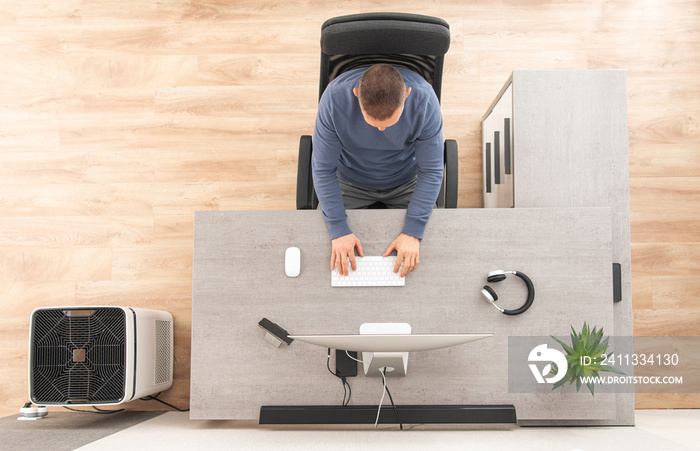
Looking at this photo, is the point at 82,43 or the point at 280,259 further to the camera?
the point at 82,43

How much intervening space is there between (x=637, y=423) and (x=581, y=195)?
3.18 feet

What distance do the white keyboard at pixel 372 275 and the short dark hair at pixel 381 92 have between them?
1.77 ft

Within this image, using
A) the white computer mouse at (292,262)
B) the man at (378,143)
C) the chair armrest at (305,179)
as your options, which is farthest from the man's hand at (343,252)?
the chair armrest at (305,179)

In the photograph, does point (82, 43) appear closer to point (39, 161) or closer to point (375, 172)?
point (39, 161)

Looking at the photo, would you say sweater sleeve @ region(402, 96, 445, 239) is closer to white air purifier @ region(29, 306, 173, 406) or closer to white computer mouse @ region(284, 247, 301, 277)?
white computer mouse @ region(284, 247, 301, 277)

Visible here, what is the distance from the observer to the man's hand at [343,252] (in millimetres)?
1723

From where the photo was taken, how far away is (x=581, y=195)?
1.90 meters

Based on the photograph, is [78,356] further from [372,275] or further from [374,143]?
[374,143]

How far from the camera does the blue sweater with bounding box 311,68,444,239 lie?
5.33 ft

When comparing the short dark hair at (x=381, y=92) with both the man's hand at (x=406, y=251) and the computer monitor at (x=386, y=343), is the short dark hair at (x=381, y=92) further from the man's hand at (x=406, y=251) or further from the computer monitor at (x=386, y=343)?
the computer monitor at (x=386, y=343)

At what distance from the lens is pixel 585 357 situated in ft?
5.42

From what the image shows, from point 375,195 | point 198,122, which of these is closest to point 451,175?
point 375,195

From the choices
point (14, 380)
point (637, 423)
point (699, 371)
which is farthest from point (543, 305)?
point (14, 380)

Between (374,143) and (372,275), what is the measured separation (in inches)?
19.2
